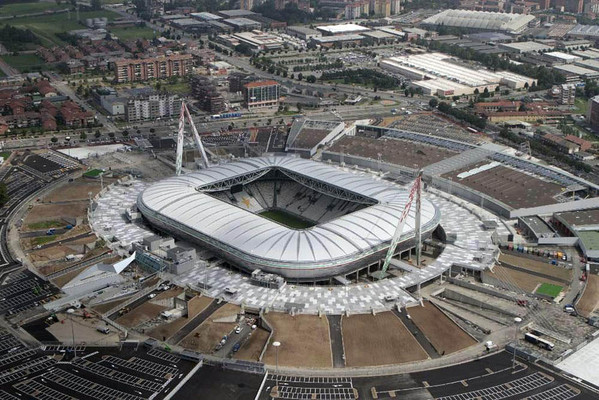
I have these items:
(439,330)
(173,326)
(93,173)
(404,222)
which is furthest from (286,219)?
(439,330)

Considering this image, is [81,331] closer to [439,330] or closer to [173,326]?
[173,326]

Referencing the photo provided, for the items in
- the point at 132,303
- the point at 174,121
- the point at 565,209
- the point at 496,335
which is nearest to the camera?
the point at 496,335

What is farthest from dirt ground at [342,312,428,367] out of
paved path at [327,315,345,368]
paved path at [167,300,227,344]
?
paved path at [167,300,227,344]

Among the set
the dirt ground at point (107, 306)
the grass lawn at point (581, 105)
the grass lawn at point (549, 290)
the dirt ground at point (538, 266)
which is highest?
the grass lawn at point (581, 105)

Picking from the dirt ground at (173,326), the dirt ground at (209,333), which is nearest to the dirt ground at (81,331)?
the dirt ground at (173,326)

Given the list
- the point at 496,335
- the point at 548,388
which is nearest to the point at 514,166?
the point at 496,335

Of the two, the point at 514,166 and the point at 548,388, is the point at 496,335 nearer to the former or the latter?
the point at 548,388

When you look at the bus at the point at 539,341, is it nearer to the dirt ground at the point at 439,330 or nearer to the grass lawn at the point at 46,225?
the dirt ground at the point at 439,330
